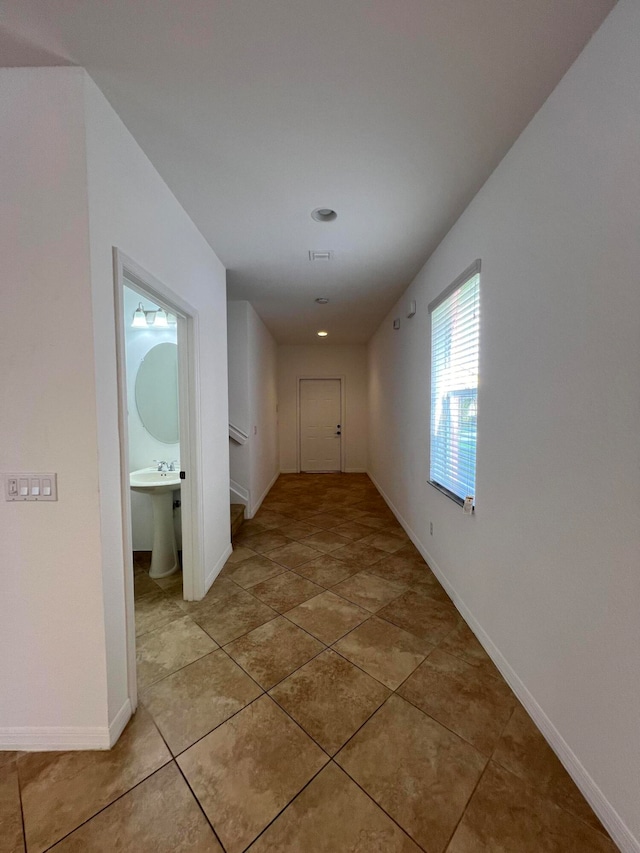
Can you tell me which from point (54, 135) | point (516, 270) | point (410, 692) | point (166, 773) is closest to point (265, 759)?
point (166, 773)

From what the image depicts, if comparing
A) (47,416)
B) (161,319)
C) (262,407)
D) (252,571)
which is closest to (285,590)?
(252,571)

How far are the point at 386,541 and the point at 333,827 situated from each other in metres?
2.48

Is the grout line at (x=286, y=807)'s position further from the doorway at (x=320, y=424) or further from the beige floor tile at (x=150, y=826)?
the doorway at (x=320, y=424)

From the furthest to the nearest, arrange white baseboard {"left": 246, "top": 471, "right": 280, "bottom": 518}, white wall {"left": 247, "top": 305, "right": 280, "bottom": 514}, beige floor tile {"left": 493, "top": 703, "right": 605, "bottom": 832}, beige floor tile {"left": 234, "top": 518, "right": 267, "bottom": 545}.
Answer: white wall {"left": 247, "top": 305, "right": 280, "bottom": 514}, white baseboard {"left": 246, "top": 471, "right": 280, "bottom": 518}, beige floor tile {"left": 234, "top": 518, "right": 267, "bottom": 545}, beige floor tile {"left": 493, "top": 703, "right": 605, "bottom": 832}

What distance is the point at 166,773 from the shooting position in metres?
1.24

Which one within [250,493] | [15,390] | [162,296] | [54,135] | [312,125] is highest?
[312,125]

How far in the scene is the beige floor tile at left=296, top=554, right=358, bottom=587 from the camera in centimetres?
267

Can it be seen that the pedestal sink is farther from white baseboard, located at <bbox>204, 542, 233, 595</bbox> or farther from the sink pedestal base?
white baseboard, located at <bbox>204, 542, 233, 595</bbox>

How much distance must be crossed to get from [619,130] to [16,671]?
9.41 ft

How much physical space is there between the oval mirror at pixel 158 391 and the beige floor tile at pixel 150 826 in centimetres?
242

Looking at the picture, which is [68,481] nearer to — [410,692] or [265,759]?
[265,759]

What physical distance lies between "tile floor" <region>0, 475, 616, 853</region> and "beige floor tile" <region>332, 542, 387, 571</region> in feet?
2.11

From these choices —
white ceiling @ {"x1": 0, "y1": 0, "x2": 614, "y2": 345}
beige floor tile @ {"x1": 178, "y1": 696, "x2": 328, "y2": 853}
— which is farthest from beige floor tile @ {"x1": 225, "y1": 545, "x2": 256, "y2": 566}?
white ceiling @ {"x1": 0, "y1": 0, "x2": 614, "y2": 345}

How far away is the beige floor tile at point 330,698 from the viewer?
55.6 inches
